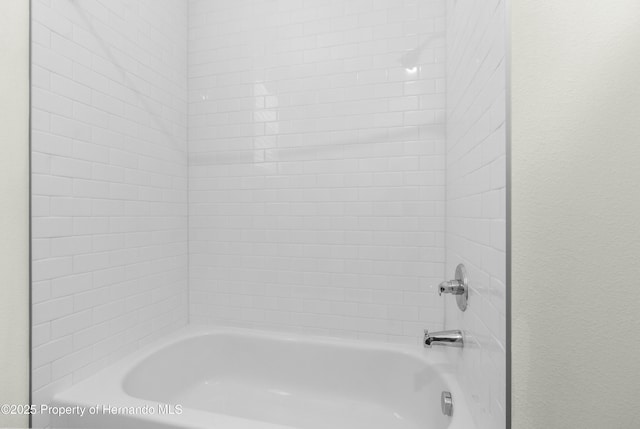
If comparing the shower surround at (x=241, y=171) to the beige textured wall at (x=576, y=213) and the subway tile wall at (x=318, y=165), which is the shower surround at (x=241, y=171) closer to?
the subway tile wall at (x=318, y=165)

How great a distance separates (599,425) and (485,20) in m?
1.02

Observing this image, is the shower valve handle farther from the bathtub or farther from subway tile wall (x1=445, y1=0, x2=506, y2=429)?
the bathtub

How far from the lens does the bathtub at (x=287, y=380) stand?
1520mm

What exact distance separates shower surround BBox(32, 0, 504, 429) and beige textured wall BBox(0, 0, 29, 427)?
4 cm

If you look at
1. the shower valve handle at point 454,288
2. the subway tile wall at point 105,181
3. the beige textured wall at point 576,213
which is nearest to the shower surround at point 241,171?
the subway tile wall at point 105,181

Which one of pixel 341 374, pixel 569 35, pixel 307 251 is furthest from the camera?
pixel 307 251

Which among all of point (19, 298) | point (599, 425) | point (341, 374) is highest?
point (19, 298)

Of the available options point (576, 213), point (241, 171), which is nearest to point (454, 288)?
point (576, 213)

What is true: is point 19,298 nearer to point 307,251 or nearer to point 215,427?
point 215,427

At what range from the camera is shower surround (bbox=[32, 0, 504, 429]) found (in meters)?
1.31

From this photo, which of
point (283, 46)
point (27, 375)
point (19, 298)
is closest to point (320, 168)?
point (283, 46)

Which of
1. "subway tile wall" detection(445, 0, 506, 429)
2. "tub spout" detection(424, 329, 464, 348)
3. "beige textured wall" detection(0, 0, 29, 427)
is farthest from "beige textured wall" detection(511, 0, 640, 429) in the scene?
"beige textured wall" detection(0, 0, 29, 427)

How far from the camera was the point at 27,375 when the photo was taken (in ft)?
3.83

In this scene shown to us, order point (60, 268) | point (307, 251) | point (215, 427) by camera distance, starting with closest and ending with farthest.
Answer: point (215, 427), point (60, 268), point (307, 251)
